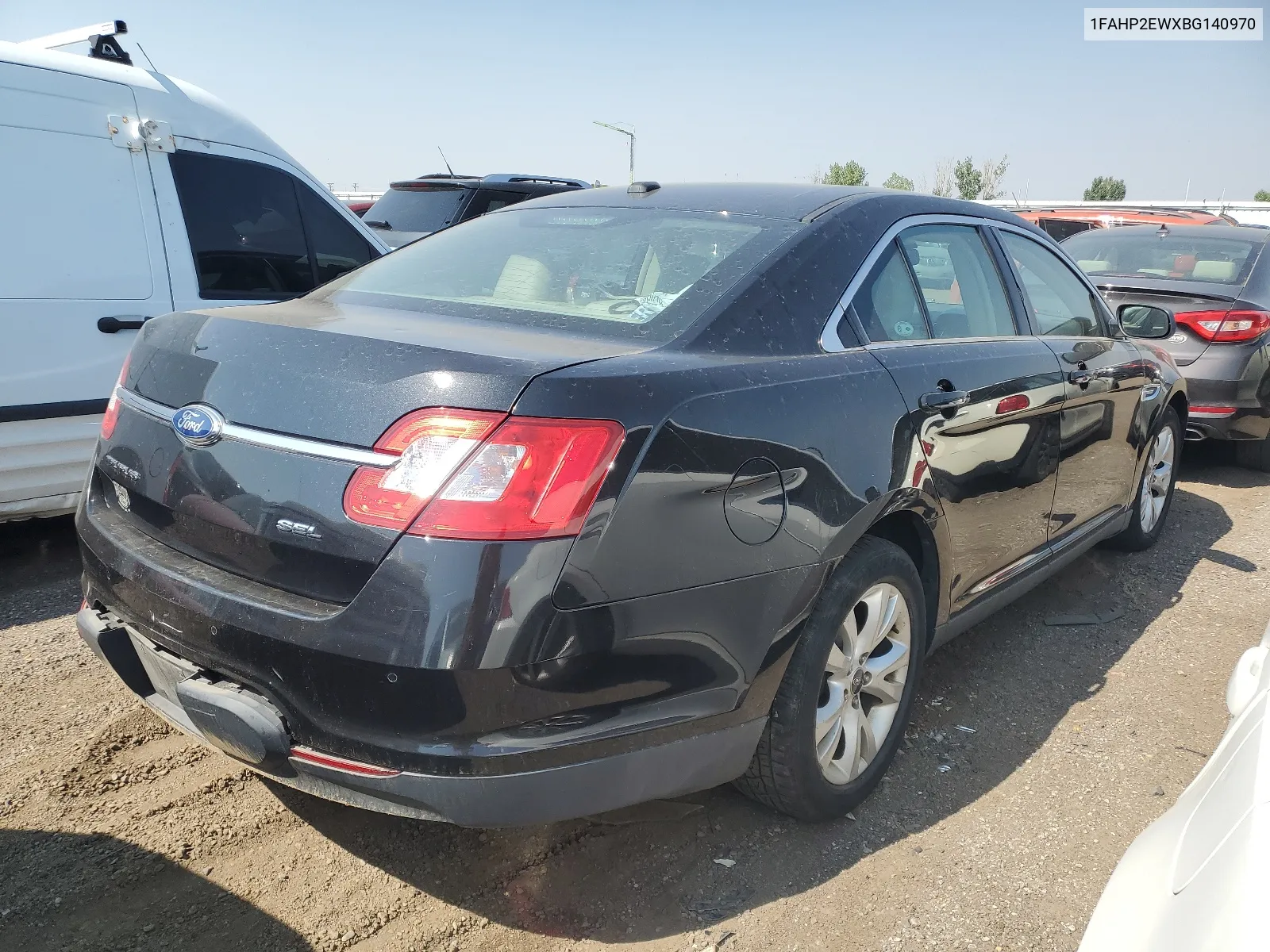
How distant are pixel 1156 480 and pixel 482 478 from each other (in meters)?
4.24

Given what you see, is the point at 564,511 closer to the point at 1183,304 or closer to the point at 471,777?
the point at 471,777

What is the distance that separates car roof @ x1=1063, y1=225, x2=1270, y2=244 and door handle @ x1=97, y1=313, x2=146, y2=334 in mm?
6807

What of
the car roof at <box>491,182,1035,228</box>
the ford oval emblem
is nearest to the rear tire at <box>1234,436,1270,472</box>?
the car roof at <box>491,182,1035,228</box>

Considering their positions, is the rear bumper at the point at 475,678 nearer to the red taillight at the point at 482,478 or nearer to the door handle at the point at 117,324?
the red taillight at the point at 482,478

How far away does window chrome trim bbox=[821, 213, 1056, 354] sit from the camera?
2.48m

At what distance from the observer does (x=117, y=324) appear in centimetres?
397

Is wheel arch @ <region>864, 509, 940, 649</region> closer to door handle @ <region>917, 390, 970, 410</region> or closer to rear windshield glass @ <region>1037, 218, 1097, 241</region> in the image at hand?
door handle @ <region>917, 390, 970, 410</region>

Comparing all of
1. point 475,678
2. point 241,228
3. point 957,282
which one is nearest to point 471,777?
point 475,678

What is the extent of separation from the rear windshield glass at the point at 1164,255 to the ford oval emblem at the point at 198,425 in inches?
243

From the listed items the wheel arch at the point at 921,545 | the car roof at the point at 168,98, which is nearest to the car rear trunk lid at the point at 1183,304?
the wheel arch at the point at 921,545

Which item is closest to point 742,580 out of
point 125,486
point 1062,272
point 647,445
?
point 647,445

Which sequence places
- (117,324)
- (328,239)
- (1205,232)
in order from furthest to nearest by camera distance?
(1205,232), (328,239), (117,324)

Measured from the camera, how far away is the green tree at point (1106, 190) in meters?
70.9

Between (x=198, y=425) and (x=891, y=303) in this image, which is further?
(x=891, y=303)
